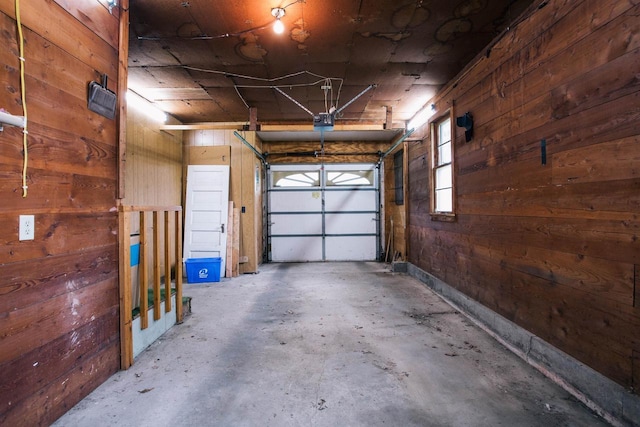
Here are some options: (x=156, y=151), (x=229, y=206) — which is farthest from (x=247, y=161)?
(x=156, y=151)

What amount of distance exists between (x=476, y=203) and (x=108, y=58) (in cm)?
326

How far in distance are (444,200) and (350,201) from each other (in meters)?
2.90

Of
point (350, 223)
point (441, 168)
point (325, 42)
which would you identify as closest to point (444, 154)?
point (441, 168)

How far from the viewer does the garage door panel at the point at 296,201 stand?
22.6ft

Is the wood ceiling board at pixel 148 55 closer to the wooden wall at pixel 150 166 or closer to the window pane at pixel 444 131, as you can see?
the wooden wall at pixel 150 166

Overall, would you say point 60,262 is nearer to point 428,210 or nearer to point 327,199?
point 428,210

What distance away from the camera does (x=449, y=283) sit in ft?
12.5

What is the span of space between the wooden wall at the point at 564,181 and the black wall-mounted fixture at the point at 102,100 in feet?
9.59

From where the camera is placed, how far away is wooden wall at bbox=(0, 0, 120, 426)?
142 centimetres

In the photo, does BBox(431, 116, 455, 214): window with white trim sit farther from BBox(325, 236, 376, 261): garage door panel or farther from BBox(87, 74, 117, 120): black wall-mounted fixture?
BBox(87, 74, 117, 120): black wall-mounted fixture

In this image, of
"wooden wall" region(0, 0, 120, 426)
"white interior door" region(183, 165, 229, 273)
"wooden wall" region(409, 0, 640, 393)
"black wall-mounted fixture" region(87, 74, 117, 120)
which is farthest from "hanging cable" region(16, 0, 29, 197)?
"white interior door" region(183, 165, 229, 273)

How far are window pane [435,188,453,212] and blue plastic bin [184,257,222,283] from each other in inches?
132

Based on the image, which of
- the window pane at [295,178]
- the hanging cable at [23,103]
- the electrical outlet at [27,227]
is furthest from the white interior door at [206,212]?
the hanging cable at [23,103]

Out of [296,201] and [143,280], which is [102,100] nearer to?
[143,280]
